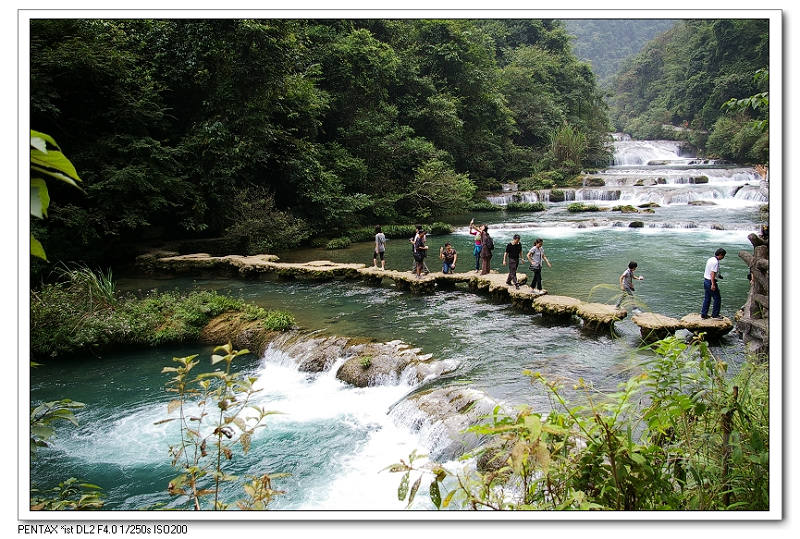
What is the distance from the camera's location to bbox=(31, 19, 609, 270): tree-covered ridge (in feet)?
40.8

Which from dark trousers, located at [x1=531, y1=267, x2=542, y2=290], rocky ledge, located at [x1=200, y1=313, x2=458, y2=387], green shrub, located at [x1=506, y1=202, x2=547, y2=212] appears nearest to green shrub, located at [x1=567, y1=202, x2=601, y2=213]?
green shrub, located at [x1=506, y1=202, x2=547, y2=212]

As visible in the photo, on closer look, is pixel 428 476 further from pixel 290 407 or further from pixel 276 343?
pixel 276 343

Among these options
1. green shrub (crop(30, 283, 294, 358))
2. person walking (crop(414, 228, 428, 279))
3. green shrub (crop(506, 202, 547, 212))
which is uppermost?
green shrub (crop(506, 202, 547, 212))

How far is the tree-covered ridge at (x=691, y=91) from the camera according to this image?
25906mm

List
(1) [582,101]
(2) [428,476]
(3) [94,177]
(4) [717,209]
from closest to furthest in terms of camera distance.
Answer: (2) [428,476], (3) [94,177], (4) [717,209], (1) [582,101]

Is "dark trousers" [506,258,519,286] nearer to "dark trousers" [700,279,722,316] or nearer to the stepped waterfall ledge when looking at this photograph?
the stepped waterfall ledge

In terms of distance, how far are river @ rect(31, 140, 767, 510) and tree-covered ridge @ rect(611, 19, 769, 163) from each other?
12.3 meters

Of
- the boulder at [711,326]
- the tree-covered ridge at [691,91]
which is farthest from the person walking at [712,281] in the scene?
the tree-covered ridge at [691,91]

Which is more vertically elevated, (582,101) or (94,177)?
(582,101)

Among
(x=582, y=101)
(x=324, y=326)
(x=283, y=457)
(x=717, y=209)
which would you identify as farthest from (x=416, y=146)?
(x=582, y=101)

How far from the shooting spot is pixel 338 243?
17.1m

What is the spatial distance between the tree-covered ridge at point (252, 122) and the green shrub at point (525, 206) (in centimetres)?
392
